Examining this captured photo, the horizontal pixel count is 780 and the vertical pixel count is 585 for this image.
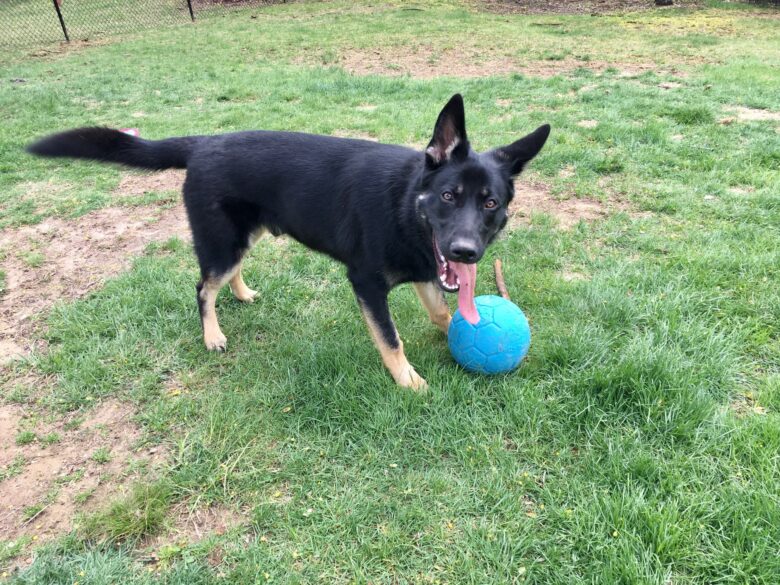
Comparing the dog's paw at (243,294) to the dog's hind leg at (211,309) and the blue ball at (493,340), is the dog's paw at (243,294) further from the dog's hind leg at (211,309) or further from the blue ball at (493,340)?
the blue ball at (493,340)

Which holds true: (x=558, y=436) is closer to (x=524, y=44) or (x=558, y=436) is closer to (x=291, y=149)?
(x=291, y=149)

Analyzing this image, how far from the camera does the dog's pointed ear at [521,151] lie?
3.21 meters

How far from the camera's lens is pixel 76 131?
11.6 ft

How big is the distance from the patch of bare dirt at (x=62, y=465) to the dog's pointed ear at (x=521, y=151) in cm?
289

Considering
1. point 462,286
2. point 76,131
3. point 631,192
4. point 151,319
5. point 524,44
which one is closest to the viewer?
point 462,286

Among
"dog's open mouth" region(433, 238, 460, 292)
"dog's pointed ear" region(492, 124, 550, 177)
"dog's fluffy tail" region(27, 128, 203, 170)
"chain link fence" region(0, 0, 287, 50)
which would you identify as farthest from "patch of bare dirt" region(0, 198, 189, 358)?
"chain link fence" region(0, 0, 287, 50)

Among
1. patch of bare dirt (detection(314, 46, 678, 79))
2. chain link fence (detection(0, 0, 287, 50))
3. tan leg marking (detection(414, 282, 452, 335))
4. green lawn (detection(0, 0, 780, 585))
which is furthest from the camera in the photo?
chain link fence (detection(0, 0, 287, 50))

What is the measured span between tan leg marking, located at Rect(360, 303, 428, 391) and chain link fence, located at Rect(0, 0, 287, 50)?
22495 millimetres

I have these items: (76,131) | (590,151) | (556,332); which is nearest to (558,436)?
(556,332)

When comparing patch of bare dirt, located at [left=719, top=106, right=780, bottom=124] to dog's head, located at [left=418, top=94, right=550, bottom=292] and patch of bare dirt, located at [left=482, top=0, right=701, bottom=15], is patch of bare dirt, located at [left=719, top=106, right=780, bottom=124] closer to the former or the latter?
dog's head, located at [left=418, top=94, right=550, bottom=292]

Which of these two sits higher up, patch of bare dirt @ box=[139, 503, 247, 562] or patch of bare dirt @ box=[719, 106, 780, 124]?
patch of bare dirt @ box=[719, 106, 780, 124]

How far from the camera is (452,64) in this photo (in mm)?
13383

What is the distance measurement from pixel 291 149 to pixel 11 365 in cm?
273

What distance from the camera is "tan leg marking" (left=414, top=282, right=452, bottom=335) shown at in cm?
376
